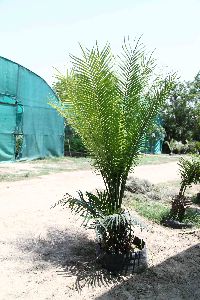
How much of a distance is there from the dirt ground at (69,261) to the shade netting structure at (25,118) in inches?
307

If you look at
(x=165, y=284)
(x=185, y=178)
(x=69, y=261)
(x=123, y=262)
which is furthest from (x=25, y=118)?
(x=165, y=284)

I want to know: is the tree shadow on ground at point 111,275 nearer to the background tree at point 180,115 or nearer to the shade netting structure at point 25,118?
the shade netting structure at point 25,118

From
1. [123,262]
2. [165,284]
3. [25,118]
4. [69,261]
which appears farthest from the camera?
[25,118]

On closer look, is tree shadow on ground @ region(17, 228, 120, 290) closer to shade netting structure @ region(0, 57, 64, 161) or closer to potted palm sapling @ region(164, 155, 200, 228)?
potted palm sapling @ region(164, 155, 200, 228)

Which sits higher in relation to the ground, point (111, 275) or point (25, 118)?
point (25, 118)

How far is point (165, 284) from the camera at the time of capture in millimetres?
4406

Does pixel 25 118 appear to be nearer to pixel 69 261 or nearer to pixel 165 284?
pixel 69 261

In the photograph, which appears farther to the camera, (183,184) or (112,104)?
(183,184)

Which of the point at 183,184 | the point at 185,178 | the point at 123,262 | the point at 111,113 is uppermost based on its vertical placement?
the point at 111,113

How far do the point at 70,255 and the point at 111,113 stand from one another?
2.11m

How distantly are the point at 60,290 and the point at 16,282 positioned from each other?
53cm

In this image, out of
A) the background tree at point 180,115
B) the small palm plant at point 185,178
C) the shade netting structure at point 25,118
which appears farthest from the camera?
the background tree at point 180,115

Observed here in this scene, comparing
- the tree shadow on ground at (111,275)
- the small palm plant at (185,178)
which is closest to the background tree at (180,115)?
the small palm plant at (185,178)

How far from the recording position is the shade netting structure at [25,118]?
14.8m
